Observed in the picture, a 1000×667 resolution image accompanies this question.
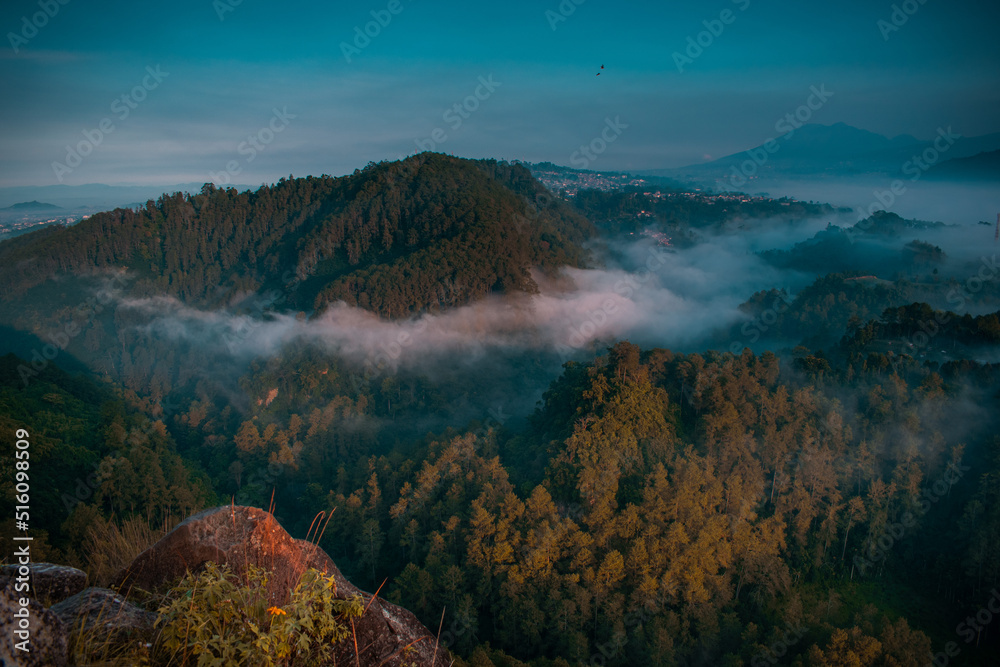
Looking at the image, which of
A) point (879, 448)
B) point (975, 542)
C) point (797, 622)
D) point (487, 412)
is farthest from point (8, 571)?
point (487, 412)

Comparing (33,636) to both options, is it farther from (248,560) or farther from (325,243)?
(325,243)

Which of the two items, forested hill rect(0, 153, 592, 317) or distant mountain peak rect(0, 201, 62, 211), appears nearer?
forested hill rect(0, 153, 592, 317)

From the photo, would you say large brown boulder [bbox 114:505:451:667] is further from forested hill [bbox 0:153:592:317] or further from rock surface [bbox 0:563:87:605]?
forested hill [bbox 0:153:592:317]

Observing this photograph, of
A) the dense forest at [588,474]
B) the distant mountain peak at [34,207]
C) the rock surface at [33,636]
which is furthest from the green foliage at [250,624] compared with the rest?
the distant mountain peak at [34,207]

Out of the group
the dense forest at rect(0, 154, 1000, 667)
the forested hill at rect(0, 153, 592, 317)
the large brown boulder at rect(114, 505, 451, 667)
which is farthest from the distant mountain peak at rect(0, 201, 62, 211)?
the large brown boulder at rect(114, 505, 451, 667)

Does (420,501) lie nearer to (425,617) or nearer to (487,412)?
(425,617)
